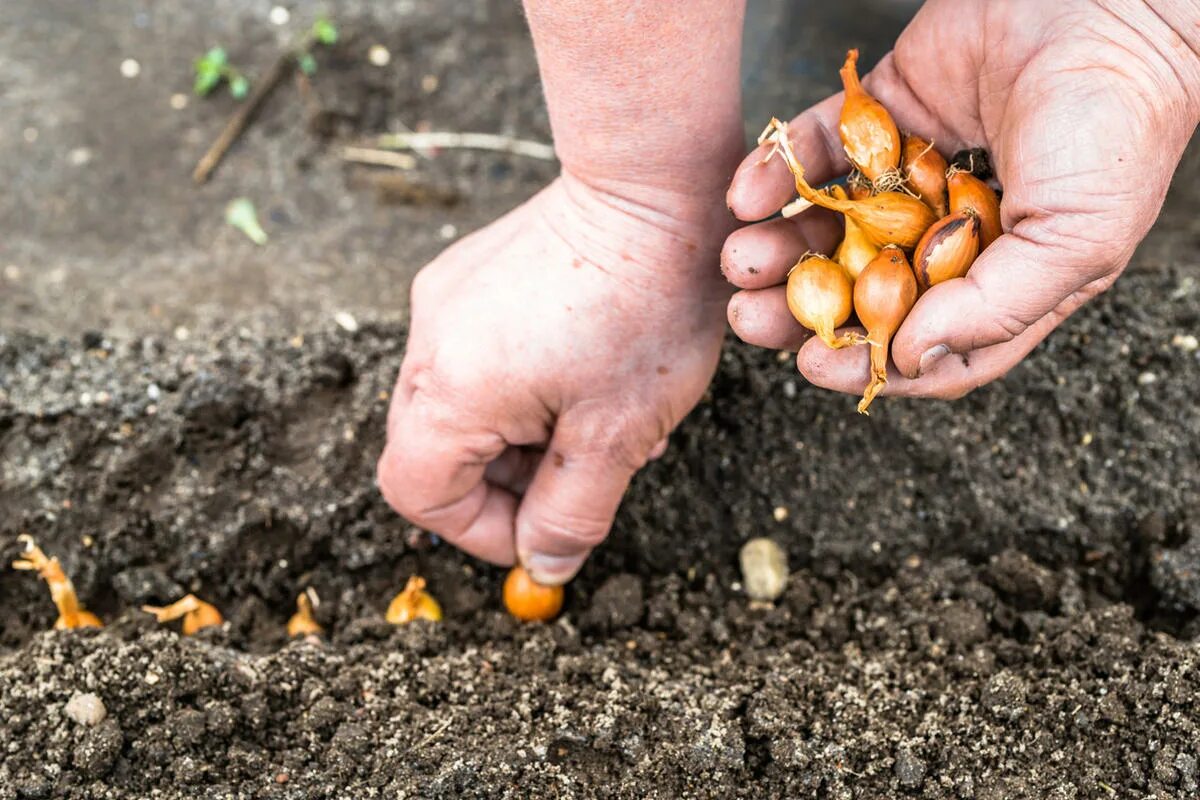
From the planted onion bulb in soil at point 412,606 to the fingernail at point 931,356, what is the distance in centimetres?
Result: 94

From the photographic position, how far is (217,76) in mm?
2982

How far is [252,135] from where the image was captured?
9.57ft

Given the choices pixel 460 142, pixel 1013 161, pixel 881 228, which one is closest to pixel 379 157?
pixel 460 142

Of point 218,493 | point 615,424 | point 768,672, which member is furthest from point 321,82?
point 768,672

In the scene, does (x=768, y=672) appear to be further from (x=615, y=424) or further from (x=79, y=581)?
(x=79, y=581)

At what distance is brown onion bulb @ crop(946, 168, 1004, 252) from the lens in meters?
1.41

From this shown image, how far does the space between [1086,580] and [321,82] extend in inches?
87.4

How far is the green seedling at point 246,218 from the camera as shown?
2.71 m

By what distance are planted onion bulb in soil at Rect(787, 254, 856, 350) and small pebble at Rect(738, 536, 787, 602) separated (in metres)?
0.65

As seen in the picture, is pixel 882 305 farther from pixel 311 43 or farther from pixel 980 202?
pixel 311 43

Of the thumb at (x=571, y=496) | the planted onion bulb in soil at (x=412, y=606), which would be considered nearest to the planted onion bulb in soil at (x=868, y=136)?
the thumb at (x=571, y=496)

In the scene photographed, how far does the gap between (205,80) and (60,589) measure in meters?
1.66

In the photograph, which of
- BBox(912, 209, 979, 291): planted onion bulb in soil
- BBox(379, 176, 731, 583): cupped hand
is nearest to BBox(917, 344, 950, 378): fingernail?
BBox(912, 209, 979, 291): planted onion bulb in soil

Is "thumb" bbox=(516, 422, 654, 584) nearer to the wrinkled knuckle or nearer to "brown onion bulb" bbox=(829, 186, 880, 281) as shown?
the wrinkled knuckle
